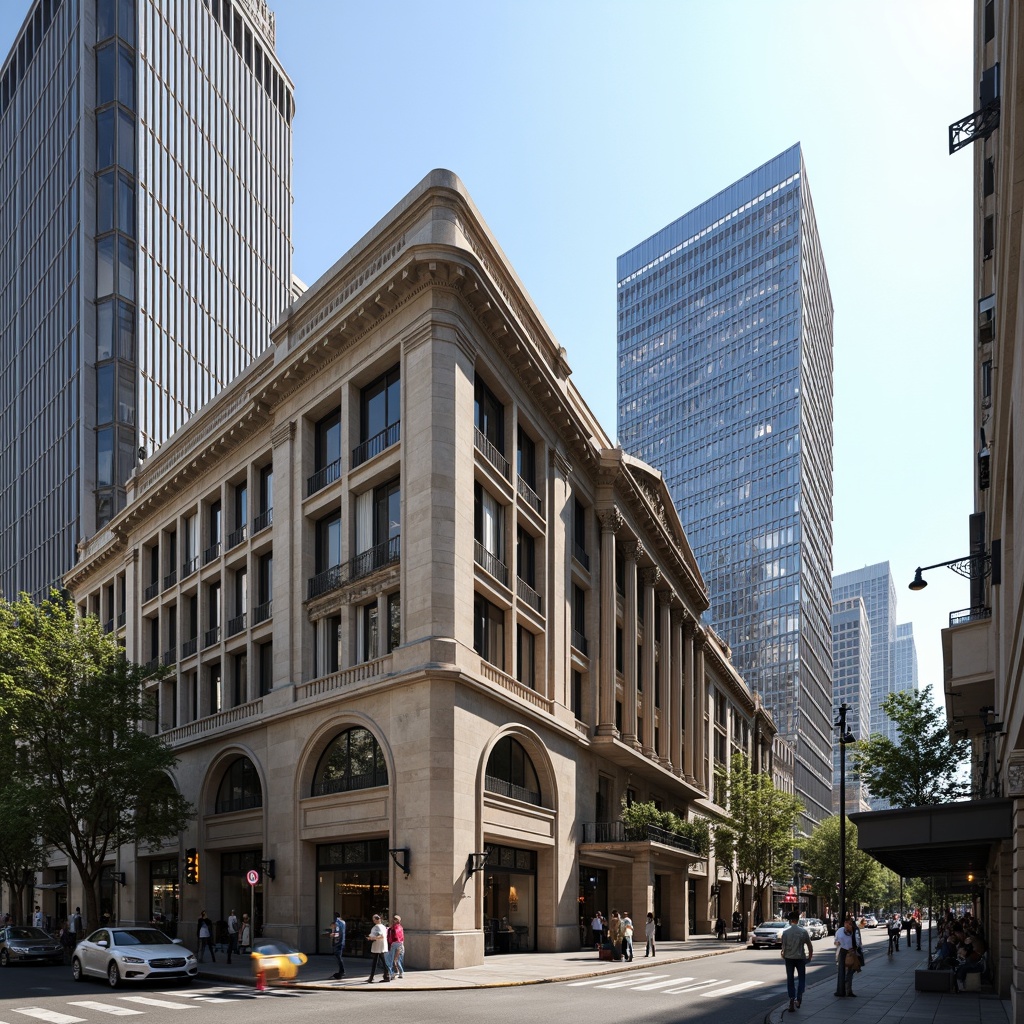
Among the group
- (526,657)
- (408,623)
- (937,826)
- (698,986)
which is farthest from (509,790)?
(937,826)

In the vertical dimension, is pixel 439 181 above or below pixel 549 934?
above

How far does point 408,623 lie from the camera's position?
109ft

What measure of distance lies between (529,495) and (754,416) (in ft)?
346

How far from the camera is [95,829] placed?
39906 mm

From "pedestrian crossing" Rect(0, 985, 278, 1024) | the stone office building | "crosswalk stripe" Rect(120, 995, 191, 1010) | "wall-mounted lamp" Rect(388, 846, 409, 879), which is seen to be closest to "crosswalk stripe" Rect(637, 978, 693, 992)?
the stone office building

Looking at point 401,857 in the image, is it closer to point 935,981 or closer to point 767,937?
point 935,981

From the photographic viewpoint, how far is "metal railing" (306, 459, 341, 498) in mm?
38969

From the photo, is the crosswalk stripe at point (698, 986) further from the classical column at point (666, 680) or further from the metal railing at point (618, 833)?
the classical column at point (666, 680)

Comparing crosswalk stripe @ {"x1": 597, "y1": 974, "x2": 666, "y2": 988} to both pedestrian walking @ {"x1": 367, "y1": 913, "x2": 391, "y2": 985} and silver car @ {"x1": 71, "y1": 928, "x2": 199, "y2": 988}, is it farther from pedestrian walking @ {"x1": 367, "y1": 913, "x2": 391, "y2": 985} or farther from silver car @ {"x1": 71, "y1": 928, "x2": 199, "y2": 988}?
silver car @ {"x1": 71, "y1": 928, "x2": 199, "y2": 988}

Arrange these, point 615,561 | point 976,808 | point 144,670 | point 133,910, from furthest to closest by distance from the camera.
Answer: point 615,561 → point 133,910 → point 144,670 → point 976,808

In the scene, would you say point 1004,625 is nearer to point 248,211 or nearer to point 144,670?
point 144,670

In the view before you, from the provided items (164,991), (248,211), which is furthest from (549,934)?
(248,211)

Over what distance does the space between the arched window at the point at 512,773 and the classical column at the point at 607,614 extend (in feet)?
25.6

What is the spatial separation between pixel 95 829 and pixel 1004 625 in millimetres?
33613
